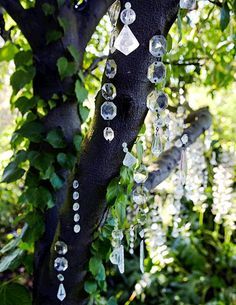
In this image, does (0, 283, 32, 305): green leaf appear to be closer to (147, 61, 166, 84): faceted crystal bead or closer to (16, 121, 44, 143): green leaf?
(16, 121, 44, 143): green leaf

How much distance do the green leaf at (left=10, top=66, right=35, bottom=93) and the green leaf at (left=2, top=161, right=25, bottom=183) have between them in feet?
0.52

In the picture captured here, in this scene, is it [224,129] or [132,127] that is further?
[224,129]

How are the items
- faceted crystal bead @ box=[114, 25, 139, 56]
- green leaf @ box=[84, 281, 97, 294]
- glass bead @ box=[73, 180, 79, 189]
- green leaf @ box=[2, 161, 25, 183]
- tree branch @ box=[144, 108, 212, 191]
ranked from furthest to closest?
tree branch @ box=[144, 108, 212, 191], green leaf @ box=[2, 161, 25, 183], green leaf @ box=[84, 281, 97, 294], glass bead @ box=[73, 180, 79, 189], faceted crystal bead @ box=[114, 25, 139, 56]

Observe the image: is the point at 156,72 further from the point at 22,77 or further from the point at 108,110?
the point at 22,77

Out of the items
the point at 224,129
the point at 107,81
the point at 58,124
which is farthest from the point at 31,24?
the point at 224,129

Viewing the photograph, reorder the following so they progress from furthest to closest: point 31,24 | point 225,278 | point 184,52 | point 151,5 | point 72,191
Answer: point 225,278, point 184,52, point 31,24, point 72,191, point 151,5

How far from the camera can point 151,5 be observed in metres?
0.66

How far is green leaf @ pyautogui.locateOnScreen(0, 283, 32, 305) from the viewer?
993 mm

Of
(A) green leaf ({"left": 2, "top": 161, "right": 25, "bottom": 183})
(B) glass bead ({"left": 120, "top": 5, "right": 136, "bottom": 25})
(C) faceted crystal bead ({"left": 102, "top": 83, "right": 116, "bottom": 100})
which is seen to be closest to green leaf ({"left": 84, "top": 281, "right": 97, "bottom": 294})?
(A) green leaf ({"left": 2, "top": 161, "right": 25, "bottom": 183})

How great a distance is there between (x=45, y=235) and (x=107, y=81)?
41 centimetres

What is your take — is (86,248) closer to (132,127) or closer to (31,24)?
(132,127)

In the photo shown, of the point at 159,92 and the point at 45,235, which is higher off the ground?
the point at 159,92

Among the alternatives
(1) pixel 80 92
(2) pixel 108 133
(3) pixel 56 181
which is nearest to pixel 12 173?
(3) pixel 56 181

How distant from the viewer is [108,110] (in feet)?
2.28
